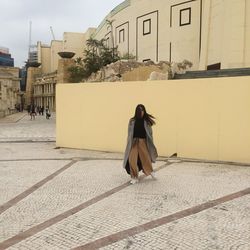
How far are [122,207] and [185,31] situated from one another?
2618cm

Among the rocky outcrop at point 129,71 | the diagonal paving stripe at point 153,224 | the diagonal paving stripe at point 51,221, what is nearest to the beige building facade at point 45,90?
the rocky outcrop at point 129,71

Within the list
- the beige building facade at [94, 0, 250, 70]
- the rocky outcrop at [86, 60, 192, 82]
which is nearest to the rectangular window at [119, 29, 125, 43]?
the beige building facade at [94, 0, 250, 70]

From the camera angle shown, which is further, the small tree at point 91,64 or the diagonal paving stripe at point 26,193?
the small tree at point 91,64

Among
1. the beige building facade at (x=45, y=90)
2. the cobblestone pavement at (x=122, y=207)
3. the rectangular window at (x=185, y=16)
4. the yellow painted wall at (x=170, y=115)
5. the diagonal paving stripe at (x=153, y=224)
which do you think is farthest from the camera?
the beige building facade at (x=45, y=90)

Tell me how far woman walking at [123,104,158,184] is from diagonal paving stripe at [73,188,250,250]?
5.50ft

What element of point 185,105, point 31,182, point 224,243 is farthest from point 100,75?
point 224,243

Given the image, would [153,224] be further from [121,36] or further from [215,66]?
[121,36]

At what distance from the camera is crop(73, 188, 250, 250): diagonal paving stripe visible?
4098mm

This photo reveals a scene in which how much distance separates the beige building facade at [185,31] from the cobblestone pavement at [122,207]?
13743 millimetres

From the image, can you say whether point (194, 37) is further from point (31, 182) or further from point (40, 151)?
point (31, 182)

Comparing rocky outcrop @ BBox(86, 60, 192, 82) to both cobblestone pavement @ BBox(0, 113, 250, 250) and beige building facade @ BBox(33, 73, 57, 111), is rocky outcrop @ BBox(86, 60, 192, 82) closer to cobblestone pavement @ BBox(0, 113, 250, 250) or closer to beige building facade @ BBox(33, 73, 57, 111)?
cobblestone pavement @ BBox(0, 113, 250, 250)

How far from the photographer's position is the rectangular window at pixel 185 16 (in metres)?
29.2

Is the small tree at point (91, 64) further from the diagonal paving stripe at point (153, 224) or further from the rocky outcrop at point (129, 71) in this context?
the diagonal paving stripe at point (153, 224)

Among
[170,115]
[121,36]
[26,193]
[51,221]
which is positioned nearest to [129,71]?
[170,115]
